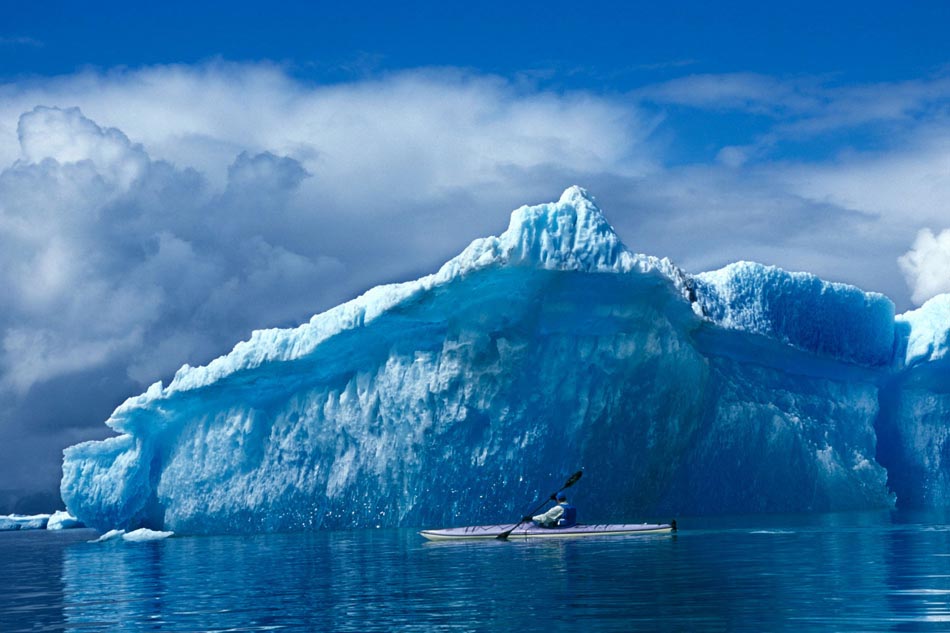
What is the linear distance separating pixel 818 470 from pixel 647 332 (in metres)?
6.95

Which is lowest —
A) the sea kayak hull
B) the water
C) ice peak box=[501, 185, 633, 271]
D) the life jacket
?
the water

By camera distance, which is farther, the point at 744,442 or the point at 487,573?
the point at 744,442

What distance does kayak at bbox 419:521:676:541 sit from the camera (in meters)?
17.8

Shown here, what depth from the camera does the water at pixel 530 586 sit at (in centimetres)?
836

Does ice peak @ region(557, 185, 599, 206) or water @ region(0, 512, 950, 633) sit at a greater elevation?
ice peak @ region(557, 185, 599, 206)

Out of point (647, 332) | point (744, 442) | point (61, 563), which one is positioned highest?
point (647, 332)

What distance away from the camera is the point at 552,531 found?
18500 mm

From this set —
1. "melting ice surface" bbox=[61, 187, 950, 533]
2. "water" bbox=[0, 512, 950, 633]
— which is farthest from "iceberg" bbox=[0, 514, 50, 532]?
"water" bbox=[0, 512, 950, 633]

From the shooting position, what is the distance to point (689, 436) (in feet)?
84.3

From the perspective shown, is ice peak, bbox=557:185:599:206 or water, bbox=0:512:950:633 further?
ice peak, bbox=557:185:599:206

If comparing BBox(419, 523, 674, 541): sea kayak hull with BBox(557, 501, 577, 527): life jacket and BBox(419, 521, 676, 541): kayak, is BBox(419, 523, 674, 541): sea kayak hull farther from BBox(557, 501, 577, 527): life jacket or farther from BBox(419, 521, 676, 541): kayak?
BBox(557, 501, 577, 527): life jacket

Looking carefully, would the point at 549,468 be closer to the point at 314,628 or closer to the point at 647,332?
the point at 647,332

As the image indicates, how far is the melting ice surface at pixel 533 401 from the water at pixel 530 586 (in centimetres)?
522

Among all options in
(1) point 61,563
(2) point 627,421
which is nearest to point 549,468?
(2) point 627,421
